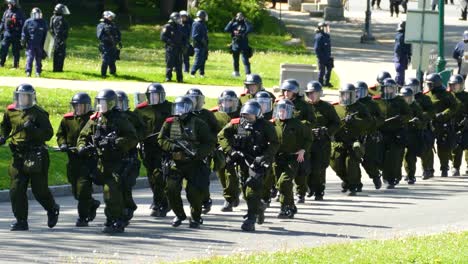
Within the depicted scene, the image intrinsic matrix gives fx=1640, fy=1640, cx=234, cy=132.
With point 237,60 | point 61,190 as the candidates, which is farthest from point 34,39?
point 61,190

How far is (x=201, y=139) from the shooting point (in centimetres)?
1986

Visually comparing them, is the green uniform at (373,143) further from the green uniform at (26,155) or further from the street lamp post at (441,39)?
the street lamp post at (441,39)

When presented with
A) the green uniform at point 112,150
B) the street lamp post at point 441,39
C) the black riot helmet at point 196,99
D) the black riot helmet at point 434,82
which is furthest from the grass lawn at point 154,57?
the green uniform at point 112,150

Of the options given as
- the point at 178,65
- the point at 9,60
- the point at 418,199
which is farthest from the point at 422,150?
the point at 9,60

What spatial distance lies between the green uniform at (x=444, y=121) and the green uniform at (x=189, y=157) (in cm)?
807

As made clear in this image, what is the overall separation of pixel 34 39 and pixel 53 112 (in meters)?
6.25

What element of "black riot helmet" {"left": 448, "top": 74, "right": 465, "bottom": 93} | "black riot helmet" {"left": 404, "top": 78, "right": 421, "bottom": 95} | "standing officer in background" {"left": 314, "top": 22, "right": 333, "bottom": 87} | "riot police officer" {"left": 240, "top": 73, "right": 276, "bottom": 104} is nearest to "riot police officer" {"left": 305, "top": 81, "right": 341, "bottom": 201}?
"riot police officer" {"left": 240, "top": 73, "right": 276, "bottom": 104}

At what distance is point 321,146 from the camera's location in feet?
76.6

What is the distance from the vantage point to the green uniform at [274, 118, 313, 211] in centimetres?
2098

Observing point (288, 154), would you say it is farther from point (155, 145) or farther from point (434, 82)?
point (434, 82)

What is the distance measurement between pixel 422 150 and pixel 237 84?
1335 cm

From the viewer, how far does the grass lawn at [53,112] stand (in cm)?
2492

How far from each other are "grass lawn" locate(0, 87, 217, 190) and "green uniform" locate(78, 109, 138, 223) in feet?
14.1

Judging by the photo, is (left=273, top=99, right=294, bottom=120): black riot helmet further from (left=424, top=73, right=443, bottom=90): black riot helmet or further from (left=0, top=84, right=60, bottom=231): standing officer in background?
(left=424, top=73, right=443, bottom=90): black riot helmet
